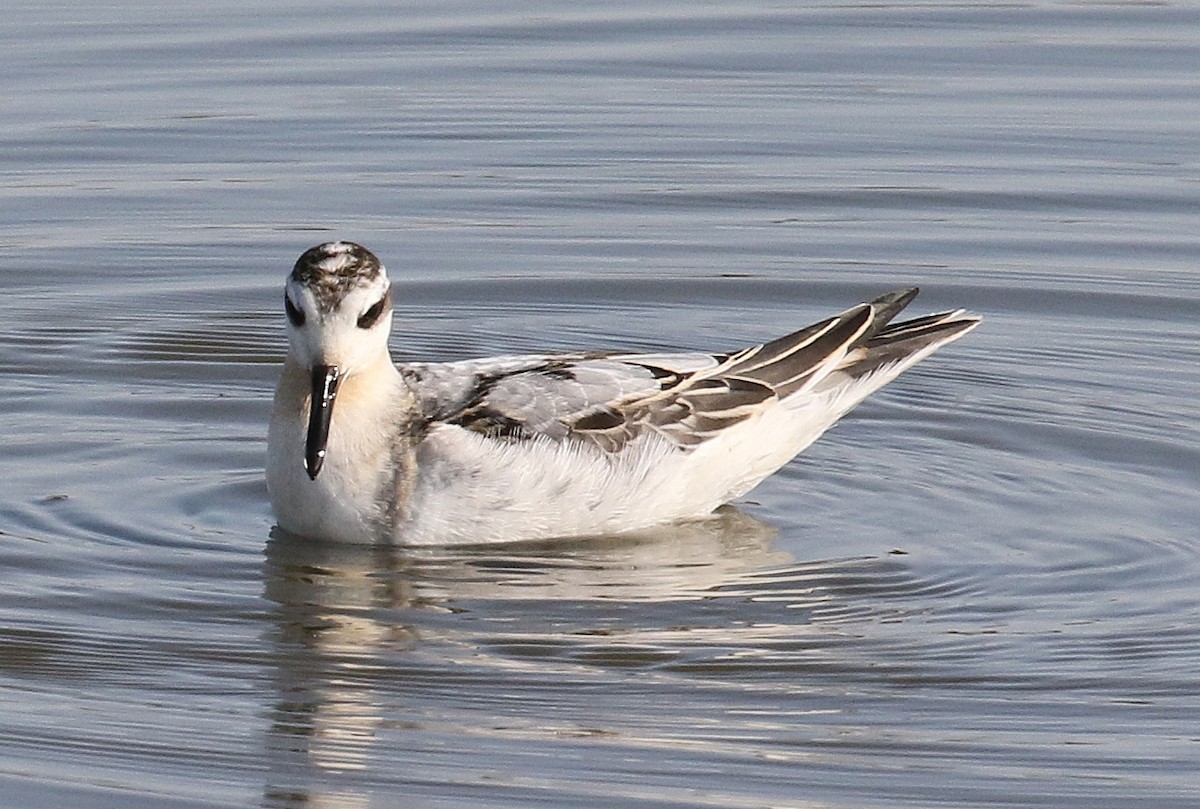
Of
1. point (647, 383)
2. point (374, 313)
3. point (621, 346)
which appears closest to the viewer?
point (374, 313)

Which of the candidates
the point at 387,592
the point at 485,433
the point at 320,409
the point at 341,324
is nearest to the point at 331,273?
the point at 341,324

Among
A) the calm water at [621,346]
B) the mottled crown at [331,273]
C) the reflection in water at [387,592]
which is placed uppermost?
the mottled crown at [331,273]

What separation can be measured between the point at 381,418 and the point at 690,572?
1.40 meters

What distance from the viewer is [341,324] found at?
9.64 meters

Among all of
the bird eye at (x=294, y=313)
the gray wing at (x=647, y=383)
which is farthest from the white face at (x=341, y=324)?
the gray wing at (x=647, y=383)

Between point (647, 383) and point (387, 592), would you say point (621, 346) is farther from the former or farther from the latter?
point (387, 592)

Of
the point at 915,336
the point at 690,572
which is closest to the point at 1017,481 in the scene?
the point at 915,336

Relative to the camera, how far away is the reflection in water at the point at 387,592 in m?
7.97

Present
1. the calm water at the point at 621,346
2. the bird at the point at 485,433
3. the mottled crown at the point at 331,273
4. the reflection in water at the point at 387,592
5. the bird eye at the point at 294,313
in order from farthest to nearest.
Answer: the bird at the point at 485,433 < the bird eye at the point at 294,313 < the mottled crown at the point at 331,273 < the reflection in water at the point at 387,592 < the calm water at the point at 621,346

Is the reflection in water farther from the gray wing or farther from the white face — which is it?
the white face

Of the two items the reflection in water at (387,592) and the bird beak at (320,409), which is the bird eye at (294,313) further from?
the reflection in water at (387,592)

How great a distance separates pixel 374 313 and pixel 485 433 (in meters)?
0.67

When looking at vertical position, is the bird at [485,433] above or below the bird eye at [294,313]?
below

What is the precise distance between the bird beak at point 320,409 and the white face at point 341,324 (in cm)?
5
